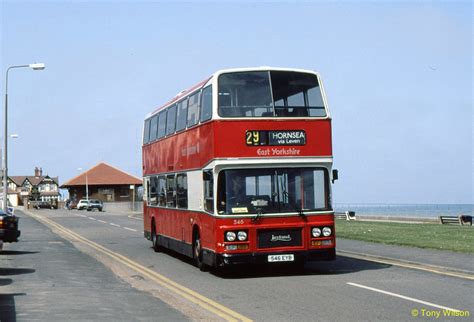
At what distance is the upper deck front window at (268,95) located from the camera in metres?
15.4

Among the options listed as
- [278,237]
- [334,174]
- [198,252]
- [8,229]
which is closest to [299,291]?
[278,237]

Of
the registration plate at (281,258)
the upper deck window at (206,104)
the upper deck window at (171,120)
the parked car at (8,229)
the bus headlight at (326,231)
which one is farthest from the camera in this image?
the parked car at (8,229)

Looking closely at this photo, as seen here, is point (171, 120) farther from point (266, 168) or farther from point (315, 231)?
point (315, 231)

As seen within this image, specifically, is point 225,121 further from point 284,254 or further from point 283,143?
point 284,254

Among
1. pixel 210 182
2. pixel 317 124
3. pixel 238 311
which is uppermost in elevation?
pixel 317 124

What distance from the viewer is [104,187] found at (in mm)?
118188

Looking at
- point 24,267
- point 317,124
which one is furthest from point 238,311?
point 24,267

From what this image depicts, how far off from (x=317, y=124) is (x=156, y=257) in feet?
25.1

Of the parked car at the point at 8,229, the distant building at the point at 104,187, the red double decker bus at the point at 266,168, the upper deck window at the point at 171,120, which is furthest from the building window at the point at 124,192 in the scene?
the red double decker bus at the point at 266,168

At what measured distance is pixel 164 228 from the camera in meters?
21.8

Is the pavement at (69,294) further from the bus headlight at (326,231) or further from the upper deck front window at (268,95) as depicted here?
the upper deck front window at (268,95)

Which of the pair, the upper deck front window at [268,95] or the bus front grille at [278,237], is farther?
the upper deck front window at [268,95]

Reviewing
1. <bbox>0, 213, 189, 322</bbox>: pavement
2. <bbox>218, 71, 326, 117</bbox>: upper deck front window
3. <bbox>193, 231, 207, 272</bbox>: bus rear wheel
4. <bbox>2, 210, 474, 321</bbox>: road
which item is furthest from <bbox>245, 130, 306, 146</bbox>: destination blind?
<bbox>0, 213, 189, 322</bbox>: pavement

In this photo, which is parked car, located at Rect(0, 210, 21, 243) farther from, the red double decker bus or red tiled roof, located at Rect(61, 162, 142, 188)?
red tiled roof, located at Rect(61, 162, 142, 188)
